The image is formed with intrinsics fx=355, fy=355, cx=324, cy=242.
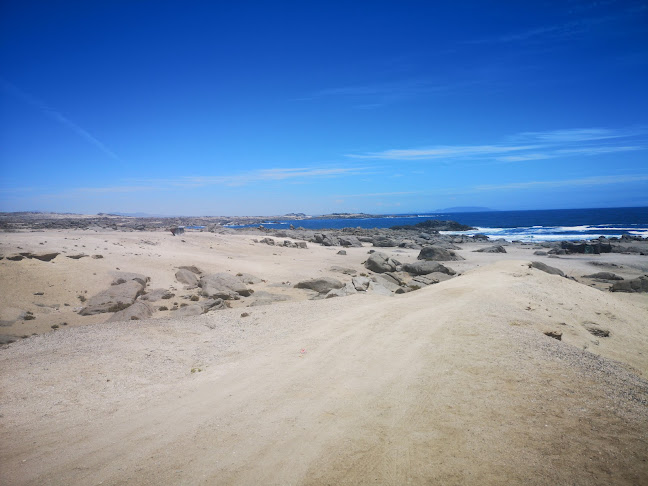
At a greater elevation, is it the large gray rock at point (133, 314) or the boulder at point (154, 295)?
the large gray rock at point (133, 314)

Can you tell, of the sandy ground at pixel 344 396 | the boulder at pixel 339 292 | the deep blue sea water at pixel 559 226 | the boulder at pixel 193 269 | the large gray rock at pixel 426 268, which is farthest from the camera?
the deep blue sea water at pixel 559 226

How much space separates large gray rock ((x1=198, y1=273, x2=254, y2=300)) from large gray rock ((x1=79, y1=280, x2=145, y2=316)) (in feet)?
7.97

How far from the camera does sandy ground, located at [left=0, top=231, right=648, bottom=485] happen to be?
3434 millimetres

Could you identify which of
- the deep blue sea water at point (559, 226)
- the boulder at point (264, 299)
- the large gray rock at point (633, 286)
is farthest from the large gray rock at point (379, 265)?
the deep blue sea water at point (559, 226)

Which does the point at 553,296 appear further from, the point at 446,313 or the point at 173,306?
the point at 173,306

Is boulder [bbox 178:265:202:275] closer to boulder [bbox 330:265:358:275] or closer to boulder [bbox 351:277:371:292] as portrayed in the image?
boulder [bbox 330:265:358:275]

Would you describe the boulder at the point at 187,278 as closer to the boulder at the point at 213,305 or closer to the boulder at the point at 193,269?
the boulder at the point at 193,269

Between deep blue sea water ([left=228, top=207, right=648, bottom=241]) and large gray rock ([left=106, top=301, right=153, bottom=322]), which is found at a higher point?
deep blue sea water ([left=228, top=207, right=648, bottom=241])

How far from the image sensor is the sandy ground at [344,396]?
11.3 ft

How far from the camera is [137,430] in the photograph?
4371 mm

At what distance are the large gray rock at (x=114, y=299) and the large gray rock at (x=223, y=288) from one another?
2431mm

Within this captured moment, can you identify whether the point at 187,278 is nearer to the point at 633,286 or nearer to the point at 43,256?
the point at 43,256

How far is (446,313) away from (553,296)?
4328 millimetres

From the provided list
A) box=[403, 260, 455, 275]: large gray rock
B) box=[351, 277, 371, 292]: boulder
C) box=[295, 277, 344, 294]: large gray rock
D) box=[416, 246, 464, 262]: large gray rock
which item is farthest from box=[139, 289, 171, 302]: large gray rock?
box=[416, 246, 464, 262]: large gray rock
